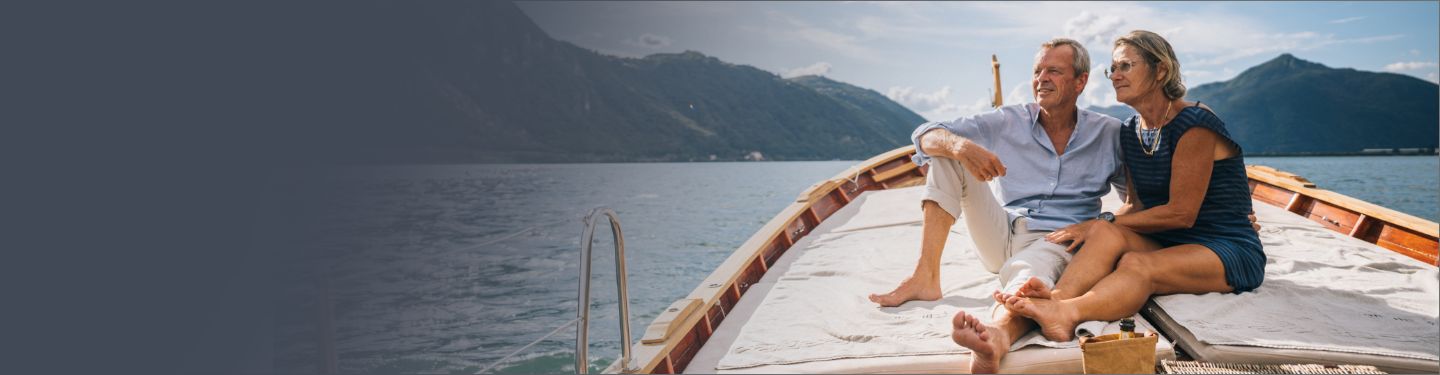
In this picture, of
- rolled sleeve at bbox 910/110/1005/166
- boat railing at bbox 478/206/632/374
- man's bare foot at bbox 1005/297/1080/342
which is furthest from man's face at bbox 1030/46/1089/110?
boat railing at bbox 478/206/632/374

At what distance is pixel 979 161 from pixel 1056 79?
0.47 m

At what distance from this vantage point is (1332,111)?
82938 mm

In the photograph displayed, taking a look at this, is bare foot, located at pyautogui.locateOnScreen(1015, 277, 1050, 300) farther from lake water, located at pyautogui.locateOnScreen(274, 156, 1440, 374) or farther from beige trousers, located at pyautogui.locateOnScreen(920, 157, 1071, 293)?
lake water, located at pyautogui.locateOnScreen(274, 156, 1440, 374)

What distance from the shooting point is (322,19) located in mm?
118875

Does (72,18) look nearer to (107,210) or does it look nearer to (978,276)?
(107,210)

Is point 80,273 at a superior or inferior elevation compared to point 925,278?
inferior

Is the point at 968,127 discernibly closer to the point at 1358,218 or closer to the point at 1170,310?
the point at 1170,310

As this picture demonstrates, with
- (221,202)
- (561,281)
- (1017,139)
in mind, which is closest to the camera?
(1017,139)

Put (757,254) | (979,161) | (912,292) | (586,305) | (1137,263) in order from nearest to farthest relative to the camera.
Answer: (586,305)
(1137,263)
(979,161)
(912,292)
(757,254)

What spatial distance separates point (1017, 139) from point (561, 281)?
9.79 meters

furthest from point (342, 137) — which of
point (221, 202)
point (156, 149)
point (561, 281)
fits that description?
point (561, 281)

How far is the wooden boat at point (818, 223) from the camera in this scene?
7.34ft

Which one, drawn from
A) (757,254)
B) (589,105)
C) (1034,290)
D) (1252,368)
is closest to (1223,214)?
(1252,368)

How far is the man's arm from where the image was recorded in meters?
2.44
